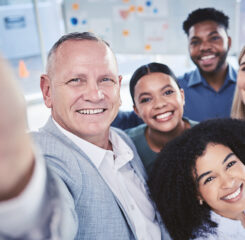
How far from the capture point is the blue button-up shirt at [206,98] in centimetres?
246

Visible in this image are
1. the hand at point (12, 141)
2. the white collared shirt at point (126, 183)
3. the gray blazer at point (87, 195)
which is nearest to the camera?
the hand at point (12, 141)

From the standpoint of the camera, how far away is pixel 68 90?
Result: 1.29 metres

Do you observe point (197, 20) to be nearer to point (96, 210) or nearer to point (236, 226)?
point (236, 226)

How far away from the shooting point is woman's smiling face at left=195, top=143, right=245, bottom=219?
1344 mm

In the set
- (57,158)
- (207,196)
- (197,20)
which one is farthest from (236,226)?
(197,20)

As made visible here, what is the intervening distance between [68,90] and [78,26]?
10.6 ft

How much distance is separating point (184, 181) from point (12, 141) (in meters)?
1.27

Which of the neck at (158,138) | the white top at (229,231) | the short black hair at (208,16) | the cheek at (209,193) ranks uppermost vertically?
the short black hair at (208,16)

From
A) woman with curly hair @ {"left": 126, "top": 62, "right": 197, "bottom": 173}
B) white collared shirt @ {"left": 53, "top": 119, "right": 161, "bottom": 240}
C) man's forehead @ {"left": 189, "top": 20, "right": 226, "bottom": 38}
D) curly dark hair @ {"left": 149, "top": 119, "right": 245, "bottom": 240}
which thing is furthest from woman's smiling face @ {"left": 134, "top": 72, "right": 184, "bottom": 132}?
man's forehead @ {"left": 189, "top": 20, "right": 226, "bottom": 38}

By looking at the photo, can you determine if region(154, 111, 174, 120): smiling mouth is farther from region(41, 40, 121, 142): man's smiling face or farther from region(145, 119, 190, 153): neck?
region(41, 40, 121, 142): man's smiling face

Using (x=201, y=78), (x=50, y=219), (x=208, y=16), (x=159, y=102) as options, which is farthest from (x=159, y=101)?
(x=50, y=219)

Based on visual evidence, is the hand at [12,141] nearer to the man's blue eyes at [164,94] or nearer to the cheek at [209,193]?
the cheek at [209,193]

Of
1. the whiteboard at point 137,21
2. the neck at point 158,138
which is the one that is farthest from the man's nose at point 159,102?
the whiteboard at point 137,21

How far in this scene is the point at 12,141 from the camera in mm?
354
